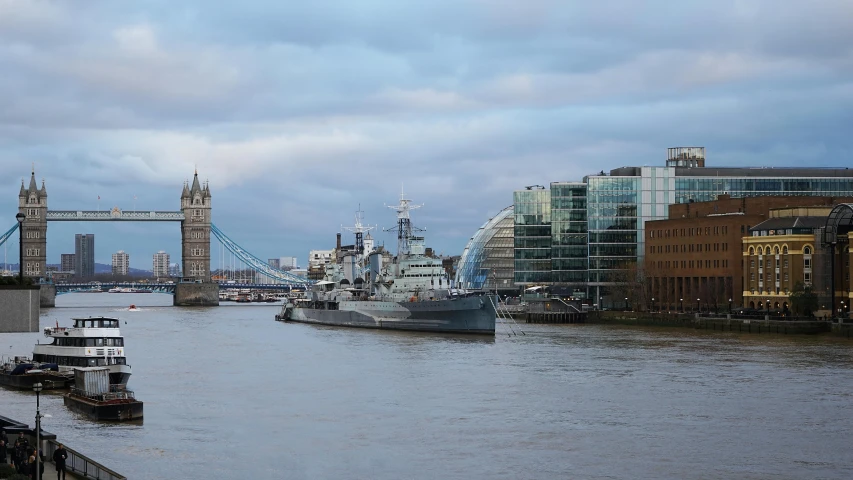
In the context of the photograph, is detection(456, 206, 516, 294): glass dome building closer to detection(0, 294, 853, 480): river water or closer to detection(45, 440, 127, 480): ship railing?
detection(0, 294, 853, 480): river water

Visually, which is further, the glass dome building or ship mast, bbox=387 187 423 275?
the glass dome building

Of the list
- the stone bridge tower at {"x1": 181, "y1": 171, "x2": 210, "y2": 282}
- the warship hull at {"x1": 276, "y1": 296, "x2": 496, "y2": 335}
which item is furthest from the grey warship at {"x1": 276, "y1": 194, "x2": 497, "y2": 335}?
the stone bridge tower at {"x1": 181, "y1": 171, "x2": 210, "y2": 282}

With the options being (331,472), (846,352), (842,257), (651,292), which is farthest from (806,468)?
(651,292)

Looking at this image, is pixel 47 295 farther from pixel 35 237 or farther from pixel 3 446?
pixel 3 446

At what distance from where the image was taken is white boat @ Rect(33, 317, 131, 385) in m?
43.4

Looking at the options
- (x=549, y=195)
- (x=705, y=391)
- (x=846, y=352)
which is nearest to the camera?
(x=705, y=391)

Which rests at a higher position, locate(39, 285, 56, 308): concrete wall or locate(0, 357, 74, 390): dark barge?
locate(39, 285, 56, 308): concrete wall

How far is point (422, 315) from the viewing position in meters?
80.2

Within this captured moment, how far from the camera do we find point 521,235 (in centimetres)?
11894

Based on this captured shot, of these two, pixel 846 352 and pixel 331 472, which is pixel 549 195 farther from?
pixel 331 472

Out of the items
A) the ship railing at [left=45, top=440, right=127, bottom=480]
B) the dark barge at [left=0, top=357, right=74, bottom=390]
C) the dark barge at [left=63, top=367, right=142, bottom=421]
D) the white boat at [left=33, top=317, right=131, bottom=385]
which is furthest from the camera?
the dark barge at [left=0, top=357, right=74, bottom=390]

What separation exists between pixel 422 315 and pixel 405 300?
333 centimetres

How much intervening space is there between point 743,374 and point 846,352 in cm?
1261

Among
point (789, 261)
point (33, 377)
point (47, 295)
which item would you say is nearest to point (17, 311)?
point (33, 377)
